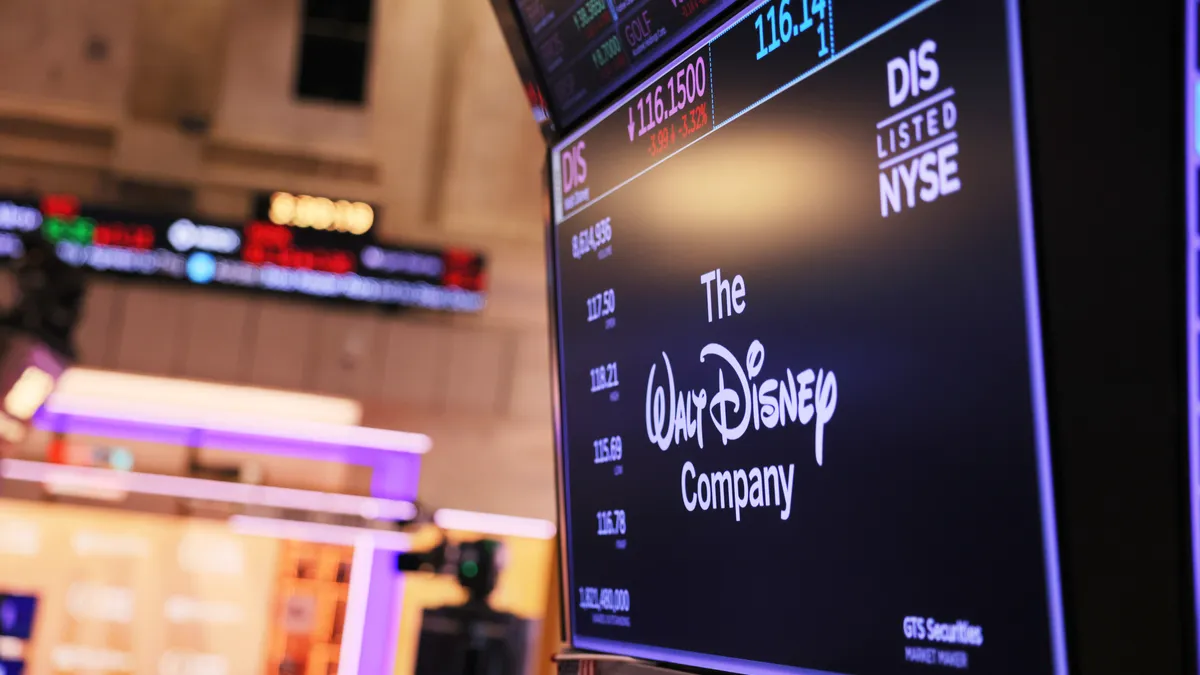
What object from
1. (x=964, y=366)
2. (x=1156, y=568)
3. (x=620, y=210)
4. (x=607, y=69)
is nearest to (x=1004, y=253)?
(x=964, y=366)

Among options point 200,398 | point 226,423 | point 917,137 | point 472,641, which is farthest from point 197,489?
point 917,137

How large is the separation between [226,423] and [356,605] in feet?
4.13

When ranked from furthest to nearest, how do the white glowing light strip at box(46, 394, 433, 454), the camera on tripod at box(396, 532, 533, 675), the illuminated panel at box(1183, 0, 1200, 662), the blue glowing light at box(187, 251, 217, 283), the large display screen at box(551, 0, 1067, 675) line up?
the white glowing light strip at box(46, 394, 433, 454) → the blue glowing light at box(187, 251, 217, 283) → the camera on tripod at box(396, 532, 533, 675) → the large display screen at box(551, 0, 1067, 675) → the illuminated panel at box(1183, 0, 1200, 662)

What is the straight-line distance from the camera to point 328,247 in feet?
21.0

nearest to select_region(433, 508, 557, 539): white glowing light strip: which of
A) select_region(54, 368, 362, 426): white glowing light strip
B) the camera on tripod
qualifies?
select_region(54, 368, 362, 426): white glowing light strip

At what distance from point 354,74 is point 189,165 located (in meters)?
1.06

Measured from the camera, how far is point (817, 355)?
118cm

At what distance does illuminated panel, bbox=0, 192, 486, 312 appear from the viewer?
615 cm

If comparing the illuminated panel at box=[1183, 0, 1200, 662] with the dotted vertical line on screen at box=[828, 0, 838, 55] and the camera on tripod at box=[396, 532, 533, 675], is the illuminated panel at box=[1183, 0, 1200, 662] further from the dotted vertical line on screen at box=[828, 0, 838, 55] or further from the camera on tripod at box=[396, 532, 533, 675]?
the camera on tripod at box=[396, 532, 533, 675]

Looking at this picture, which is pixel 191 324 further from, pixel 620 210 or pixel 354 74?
pixel 620 210

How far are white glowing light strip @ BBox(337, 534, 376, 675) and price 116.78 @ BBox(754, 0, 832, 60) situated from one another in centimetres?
519

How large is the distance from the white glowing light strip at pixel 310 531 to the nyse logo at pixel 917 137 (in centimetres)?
537

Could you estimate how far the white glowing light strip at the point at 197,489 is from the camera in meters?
5.96

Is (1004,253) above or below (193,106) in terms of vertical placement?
below
